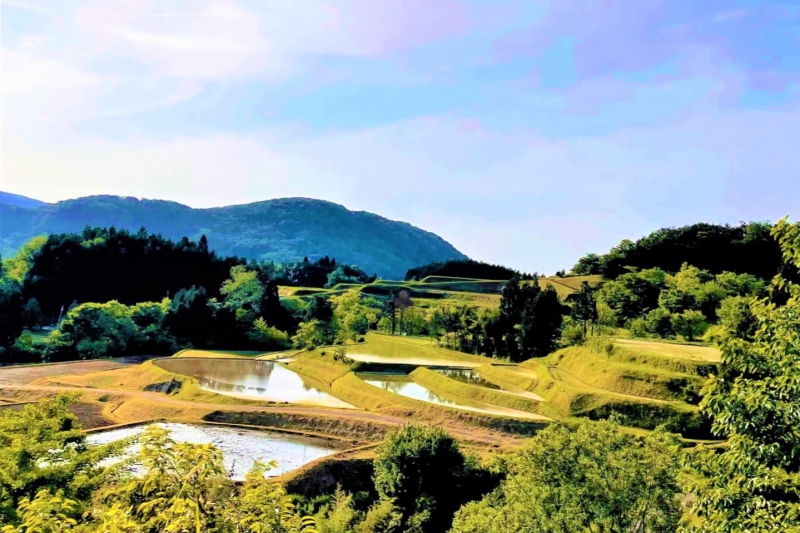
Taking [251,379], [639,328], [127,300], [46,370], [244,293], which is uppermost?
[244,293]

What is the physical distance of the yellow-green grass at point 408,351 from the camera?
2199 inches

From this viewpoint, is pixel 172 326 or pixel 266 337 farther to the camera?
pixel 266 337

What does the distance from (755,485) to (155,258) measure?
334ft

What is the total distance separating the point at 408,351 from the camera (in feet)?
194

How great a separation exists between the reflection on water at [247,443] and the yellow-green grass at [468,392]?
12670mm

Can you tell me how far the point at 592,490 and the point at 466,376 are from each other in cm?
3432

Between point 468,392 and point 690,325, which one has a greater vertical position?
point 690,325

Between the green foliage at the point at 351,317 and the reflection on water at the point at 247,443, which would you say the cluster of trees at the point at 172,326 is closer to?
the green foliage at the point at 351,317

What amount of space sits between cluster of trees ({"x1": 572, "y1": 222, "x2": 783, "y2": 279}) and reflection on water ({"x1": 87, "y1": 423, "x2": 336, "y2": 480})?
72.4m

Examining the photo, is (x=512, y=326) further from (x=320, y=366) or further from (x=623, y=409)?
(x=623, y=409)

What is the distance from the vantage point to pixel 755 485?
7.06 m

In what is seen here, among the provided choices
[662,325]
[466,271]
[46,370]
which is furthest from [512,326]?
[466,271]

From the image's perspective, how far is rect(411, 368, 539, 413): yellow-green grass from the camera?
36.2 m

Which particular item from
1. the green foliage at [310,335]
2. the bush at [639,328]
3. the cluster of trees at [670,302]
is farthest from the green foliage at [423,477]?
the green foliage at [310,335]
